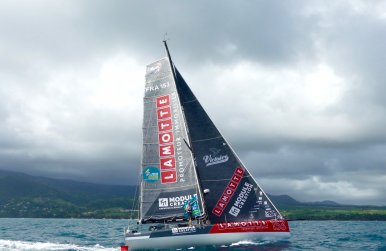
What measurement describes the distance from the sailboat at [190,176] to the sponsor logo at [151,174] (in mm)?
77

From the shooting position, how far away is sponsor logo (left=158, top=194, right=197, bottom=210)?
29284 mm

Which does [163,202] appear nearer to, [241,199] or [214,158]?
[214,158]

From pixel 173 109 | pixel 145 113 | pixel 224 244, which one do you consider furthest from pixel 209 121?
pixel 224 244

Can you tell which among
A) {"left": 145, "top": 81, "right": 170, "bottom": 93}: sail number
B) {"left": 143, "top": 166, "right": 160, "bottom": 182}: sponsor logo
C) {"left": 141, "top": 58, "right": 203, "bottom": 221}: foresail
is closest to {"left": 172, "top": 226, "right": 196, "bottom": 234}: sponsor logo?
{"left": 141, "top": 58, "right": 203, "bottom": 221}: foresail

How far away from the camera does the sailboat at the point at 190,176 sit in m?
29.1

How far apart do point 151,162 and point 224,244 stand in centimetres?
830

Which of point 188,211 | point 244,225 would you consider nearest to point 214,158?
point 188,211

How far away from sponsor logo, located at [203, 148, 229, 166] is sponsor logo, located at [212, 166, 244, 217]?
1.46 meters

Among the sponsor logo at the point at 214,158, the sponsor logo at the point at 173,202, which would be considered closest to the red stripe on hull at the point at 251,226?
the sponsor logo at the point at 173,202

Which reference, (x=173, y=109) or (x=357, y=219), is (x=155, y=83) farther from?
(x=357, y=219)

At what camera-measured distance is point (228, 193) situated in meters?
29.8

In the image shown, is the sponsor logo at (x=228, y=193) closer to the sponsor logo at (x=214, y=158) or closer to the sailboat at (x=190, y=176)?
the sailboat at (x=190, y=176)

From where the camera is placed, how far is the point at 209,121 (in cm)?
3111

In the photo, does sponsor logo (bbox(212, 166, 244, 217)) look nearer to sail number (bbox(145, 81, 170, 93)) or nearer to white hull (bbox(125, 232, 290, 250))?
white hull (bbox(125, 232, 290, 250))
